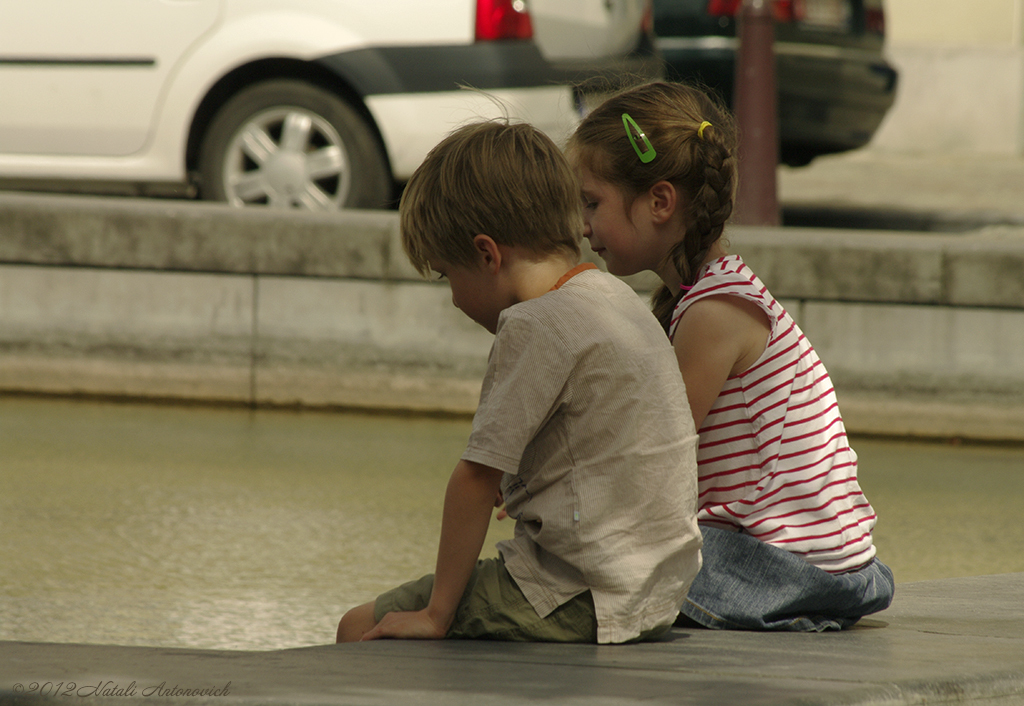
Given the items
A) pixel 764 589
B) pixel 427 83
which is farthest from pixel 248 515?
pixel 427 83

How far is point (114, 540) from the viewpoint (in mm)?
3691

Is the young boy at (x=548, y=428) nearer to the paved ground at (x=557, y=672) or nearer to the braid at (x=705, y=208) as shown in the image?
the paved ground at (x=557, y=672)

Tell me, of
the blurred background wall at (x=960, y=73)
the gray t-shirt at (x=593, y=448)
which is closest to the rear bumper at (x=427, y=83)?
the gray t-shirt at (x=593, y=448)

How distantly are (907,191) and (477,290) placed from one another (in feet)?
30.9

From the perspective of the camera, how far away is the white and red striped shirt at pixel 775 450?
89.7 inches

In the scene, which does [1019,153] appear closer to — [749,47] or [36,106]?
[749,47]

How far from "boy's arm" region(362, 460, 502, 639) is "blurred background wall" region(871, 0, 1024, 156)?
13467mm

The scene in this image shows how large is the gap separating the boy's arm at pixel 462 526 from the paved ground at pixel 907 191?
6.77 metres

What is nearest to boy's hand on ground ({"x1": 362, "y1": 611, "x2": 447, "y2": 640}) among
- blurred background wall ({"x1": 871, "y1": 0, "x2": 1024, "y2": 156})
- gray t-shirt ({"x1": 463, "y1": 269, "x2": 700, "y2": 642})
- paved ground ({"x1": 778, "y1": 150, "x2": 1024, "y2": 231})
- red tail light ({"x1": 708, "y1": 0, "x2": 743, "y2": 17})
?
gray t-shirt ({"x1": 463, "y1": 269, "x2": 700, "y2": 642})

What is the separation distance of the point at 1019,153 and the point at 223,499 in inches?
486

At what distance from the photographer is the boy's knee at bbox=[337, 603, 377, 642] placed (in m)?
2.23

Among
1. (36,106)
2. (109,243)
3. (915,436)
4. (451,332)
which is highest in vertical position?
(36,106)

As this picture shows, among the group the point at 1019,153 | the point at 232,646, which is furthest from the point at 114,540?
the point at 1019,153

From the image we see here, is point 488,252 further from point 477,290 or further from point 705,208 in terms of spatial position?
point 705,208
